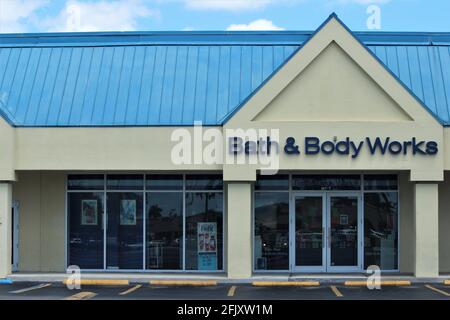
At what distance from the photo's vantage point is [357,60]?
1712 centimetres

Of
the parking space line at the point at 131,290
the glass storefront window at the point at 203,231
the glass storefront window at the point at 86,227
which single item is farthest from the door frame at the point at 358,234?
the glass storefront window at the point at 86,227

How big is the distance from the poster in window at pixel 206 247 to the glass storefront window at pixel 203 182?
1087mm

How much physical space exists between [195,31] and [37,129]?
5847 mm

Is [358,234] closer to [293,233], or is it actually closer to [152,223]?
[293,233]

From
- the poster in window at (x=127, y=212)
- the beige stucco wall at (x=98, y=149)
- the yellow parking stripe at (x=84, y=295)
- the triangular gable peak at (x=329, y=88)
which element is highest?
the triangular gable peak at (x=329, y=88)

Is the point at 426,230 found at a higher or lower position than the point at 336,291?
higher

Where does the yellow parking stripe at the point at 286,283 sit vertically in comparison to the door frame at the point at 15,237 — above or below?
below

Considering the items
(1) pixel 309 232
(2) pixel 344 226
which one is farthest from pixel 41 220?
(2) pixel 344 226

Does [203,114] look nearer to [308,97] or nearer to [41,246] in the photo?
[308,97]


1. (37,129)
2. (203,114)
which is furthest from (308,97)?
(37,129)

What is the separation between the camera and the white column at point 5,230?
56.5ft

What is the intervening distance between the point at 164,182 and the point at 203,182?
46.1 inches

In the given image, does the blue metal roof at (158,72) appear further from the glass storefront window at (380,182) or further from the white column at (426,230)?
the glass storefront window at (380,182)

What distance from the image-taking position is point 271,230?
18.6 metres
